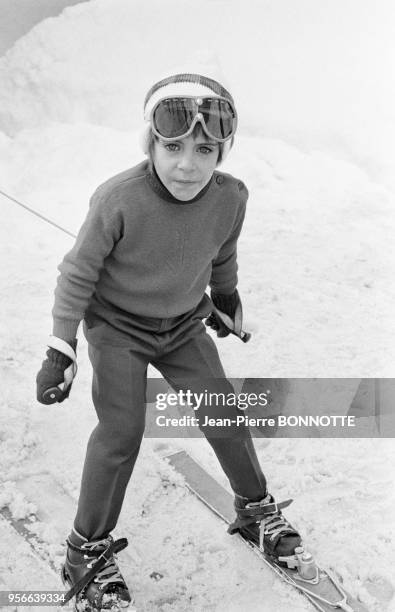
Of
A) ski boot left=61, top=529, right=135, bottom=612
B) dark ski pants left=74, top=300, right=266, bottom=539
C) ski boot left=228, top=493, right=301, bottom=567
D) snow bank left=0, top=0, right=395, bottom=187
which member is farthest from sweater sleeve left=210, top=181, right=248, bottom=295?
snow bank left=0, top=0, right=395, bottom=187

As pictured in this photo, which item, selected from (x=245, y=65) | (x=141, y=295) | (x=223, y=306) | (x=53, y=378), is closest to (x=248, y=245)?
(x=245, y=65)

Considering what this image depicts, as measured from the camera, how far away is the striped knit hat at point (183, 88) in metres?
1.11

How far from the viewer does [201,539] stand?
1.32 m

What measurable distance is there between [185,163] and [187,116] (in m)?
0.07

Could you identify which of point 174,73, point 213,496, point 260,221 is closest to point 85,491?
point 213,496

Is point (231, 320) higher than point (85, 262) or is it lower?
lower

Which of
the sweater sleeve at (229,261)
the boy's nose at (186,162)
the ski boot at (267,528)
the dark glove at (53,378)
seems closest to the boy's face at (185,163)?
the boy's nose at (186,162)

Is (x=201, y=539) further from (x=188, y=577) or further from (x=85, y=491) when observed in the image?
(x=85, y=491)

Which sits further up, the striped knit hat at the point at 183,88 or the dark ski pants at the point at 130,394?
the striped knit hat at the point at 183,88

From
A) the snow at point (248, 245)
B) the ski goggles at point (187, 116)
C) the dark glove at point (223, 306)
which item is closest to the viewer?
the ski goggles at point (187, 116)

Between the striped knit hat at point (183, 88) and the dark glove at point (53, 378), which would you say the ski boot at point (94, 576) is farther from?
the striped knit hat at point (183, 88)

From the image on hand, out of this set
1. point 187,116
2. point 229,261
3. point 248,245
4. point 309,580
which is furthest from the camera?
point 248,245

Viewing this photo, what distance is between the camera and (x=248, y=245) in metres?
2.22

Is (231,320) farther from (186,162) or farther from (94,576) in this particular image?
(94,576)
